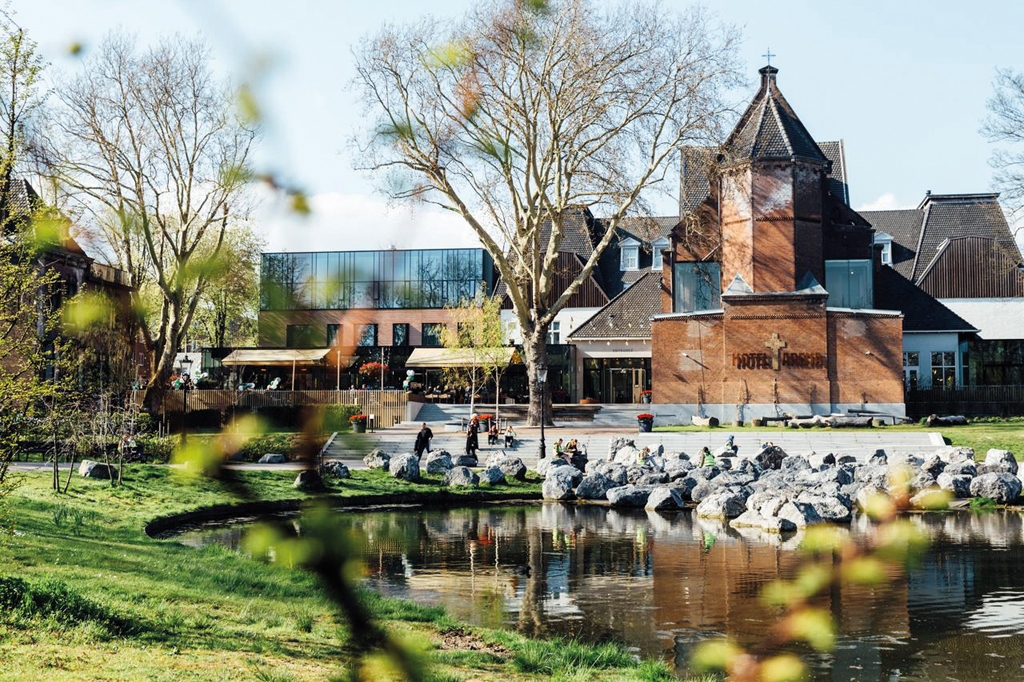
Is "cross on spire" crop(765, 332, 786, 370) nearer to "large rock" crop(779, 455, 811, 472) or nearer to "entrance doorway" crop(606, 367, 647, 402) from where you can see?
"entrance doorway" crop(606, 367, 647, 402)

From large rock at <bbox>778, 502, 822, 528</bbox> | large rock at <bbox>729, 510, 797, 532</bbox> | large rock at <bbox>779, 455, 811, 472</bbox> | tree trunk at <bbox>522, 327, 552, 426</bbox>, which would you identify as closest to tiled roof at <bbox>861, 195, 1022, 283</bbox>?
tree trunk at <bbox>522, 327, 552, 426</bbox>

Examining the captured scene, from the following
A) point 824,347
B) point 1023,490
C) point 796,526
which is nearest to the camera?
point 796,526

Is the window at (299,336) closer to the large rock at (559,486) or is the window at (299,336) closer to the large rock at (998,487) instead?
the large rock at (559,486)

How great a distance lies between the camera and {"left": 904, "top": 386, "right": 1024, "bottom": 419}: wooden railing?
54.0m

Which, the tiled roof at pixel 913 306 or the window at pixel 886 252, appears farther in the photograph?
the window at pixel 886 252

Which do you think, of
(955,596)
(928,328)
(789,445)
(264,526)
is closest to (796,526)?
(955,596)

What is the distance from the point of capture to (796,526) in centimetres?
2572

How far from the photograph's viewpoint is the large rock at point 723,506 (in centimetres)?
2823

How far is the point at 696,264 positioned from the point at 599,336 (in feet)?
34.1

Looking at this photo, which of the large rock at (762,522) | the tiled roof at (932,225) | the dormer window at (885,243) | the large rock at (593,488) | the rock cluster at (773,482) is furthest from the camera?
the tiled roof at (932,225)

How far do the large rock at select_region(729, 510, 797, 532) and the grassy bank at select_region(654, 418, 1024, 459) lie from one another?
1647 cm

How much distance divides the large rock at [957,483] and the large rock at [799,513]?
6339 millimetres

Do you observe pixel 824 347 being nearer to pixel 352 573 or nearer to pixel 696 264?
pixel 696 264

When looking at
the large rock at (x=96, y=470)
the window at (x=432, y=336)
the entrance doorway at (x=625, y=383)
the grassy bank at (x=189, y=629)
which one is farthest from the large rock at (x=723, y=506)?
the window at (x=432, y=336)
